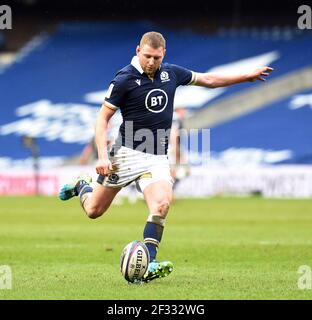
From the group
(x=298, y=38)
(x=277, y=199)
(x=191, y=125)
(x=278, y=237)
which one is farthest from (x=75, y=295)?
(x=298, y=38)

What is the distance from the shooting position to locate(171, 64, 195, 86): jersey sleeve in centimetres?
1014

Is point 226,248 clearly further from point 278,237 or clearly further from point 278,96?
point 278,96

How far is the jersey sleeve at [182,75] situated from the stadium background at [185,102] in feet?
27.7

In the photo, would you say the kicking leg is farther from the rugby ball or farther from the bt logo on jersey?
the bt logo on jersey

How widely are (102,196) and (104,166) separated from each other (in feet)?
3.05

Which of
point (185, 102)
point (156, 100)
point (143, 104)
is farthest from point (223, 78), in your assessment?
point (185, 102)

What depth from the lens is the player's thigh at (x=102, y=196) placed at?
A: 1017cm

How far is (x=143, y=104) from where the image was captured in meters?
9.77

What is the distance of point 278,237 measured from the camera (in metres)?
15.7

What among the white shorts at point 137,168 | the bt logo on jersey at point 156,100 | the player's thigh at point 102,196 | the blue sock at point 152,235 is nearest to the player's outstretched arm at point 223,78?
the bt logo on jersey at point 156,100

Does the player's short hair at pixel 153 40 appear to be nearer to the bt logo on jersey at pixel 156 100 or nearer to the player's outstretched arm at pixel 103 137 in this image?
the bt logo on jersey at pixel 156 100

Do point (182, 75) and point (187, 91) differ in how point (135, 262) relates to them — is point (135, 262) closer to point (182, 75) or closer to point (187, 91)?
point (182, 75)

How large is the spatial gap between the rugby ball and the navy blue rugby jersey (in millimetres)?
1269

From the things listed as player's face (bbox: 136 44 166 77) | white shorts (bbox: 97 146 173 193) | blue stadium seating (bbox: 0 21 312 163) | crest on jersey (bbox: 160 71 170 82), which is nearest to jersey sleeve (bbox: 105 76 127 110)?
player's face (bbox: 136 44 166 77)
